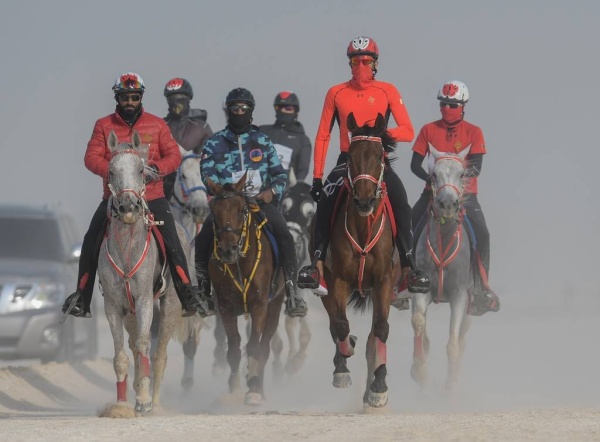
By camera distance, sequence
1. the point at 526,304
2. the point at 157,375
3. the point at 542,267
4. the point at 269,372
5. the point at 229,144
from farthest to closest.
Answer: the point at 542,267
the point at 526,304
the point at 269,372
the point at 229,144
the point at 157,375

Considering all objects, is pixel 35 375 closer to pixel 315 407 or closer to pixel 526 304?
pixel 315 407

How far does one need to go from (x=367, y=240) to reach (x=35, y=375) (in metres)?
8.24

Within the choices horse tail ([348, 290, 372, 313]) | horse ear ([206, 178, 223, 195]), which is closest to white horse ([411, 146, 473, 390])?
horse tail ([348, 290, 372, 313])

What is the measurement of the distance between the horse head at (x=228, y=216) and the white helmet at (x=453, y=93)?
14.2 ft

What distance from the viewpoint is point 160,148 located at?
696 inches

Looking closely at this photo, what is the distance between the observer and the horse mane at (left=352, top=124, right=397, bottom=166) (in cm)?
1664

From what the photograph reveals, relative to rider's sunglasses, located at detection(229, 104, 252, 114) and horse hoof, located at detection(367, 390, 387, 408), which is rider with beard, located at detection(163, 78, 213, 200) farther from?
horse hoof, located at detection(367, 390, 387, 408)

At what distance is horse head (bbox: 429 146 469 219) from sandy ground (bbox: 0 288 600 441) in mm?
2276

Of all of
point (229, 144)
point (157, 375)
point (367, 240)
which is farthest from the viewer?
point (229, 144)

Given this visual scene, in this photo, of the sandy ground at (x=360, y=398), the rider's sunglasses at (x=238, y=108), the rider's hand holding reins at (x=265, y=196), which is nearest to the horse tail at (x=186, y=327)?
the sandy ground at (x=360, y=398)

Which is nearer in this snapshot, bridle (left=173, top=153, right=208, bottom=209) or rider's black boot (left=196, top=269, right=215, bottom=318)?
rider's black boot (left=196, top=269, right=215, bottom=318)

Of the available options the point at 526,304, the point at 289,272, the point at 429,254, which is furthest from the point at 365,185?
the point at 526,304

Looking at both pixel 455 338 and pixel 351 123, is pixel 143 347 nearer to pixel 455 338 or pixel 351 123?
pixel 351 123

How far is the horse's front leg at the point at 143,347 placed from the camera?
16641mm
